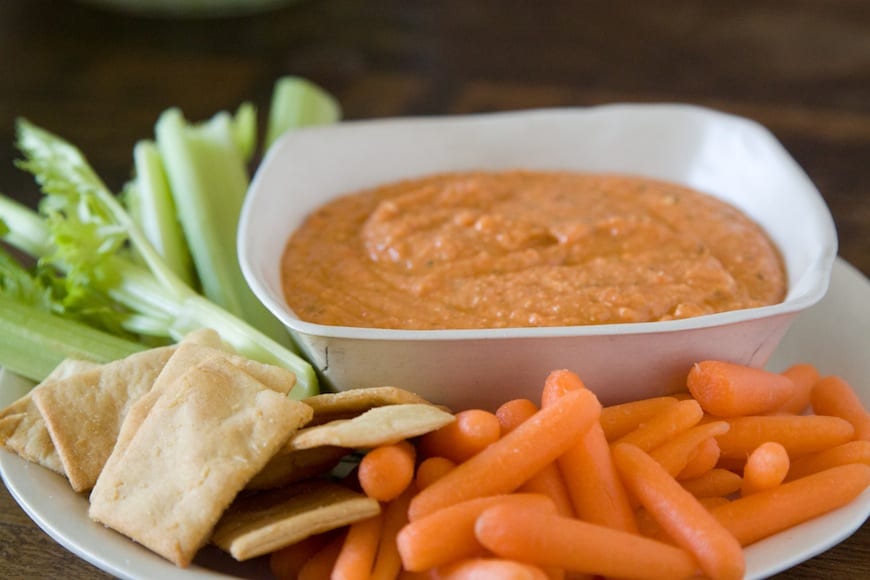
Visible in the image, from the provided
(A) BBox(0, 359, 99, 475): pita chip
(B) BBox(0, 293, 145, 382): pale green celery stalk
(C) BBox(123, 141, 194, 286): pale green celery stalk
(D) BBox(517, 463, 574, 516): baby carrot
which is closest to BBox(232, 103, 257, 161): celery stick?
(C) BBox(123, 141, 194, 286): pale green celery stalk

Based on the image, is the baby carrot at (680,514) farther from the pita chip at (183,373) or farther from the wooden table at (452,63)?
the wooden table at (452,63)

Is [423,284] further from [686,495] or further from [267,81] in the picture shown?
[267,81]

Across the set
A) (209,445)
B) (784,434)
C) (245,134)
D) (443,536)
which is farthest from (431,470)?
(245,134)

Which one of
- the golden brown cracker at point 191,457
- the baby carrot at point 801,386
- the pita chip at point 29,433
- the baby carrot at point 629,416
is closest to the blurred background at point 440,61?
the baby carrot at point 801,386

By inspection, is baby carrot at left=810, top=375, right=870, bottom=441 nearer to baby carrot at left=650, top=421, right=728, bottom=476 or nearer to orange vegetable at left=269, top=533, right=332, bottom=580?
baby carrot at left=650, top=421, right=728, bottom=476

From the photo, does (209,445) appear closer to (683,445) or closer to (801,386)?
(683,445)
